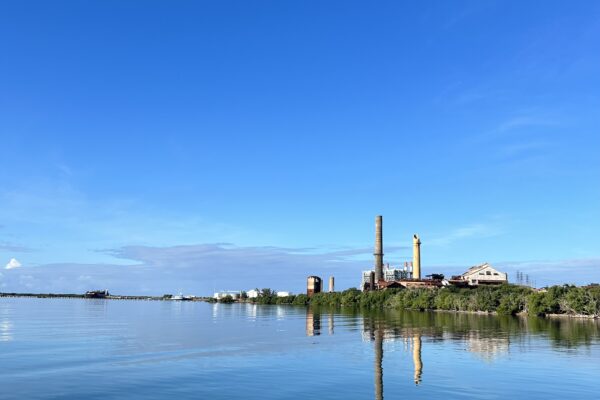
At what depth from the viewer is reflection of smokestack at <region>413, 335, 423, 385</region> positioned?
46719 mm

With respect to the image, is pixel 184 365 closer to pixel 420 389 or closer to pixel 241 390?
pixel 241 390

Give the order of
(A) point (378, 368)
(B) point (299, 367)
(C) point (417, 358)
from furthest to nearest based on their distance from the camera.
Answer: (C) point (417, 358)
(B) point (299, 367)
(A) point (378, 368)

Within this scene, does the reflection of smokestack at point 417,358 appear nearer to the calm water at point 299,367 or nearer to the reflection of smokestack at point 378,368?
the calm water at point 299,367

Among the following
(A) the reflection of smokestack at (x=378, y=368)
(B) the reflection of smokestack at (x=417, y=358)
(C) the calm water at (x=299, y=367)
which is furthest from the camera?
(B) the reflection of smokestack at (x=417, y=358)

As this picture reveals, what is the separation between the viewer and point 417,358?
5772cm

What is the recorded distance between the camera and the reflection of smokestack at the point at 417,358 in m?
46.7

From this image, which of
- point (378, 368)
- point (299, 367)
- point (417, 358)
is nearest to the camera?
point (378, 368)

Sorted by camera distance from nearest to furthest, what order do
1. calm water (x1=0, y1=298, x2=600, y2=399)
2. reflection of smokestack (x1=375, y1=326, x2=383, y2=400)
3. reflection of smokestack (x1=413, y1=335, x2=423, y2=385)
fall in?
reflection of smokestack (x1=375, y1=326, x2=383, y2=400) → calm water (x1=0, y1=298, x2=600, y2=399) → reflection of smokestack (x1=413, y1=335, x2=423, y2=385)

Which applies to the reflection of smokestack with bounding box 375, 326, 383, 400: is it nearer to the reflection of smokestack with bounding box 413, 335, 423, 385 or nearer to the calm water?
the calm water

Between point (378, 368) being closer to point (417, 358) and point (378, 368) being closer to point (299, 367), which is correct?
point (299, 367)

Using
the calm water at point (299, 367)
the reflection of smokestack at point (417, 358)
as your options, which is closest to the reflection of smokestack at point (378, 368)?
the calm water at point (299, 367)

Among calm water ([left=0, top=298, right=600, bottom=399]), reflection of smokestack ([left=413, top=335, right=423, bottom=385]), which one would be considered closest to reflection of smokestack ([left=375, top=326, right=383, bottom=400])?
calm water ([left=0, top=298, right=600, bottom=399])

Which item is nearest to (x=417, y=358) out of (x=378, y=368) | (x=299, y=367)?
(x=378, y=368)

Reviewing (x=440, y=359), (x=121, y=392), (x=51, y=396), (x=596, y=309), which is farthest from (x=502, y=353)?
(x=596, y=309)
